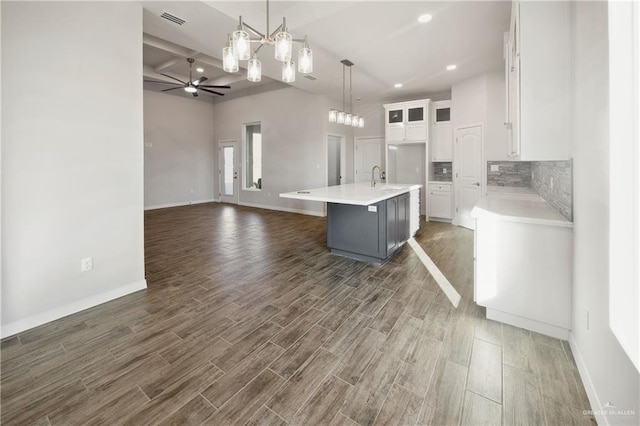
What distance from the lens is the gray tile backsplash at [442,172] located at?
6.70m

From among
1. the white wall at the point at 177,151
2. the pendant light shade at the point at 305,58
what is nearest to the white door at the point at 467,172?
the pendant light shade at the point at 305,58

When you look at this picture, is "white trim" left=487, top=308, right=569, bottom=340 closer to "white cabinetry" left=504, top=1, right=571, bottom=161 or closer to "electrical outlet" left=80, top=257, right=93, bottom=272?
"white cabinetry" left=504, top=1, right=571, bottom=161

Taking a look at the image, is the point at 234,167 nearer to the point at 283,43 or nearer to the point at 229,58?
the point at 229,58

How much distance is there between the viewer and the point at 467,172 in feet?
19.2

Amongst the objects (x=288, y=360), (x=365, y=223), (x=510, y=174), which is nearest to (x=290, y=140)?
(x=365, y=223)

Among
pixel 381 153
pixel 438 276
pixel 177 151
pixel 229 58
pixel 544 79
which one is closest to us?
pixel 544 79

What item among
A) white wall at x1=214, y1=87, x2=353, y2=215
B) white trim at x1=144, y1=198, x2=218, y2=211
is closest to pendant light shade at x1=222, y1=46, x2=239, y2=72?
white wall at x1=214, y1=87, x2=353, y2=215

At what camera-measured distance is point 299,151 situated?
25.3 ft

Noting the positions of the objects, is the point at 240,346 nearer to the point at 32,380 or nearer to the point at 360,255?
the point at 32,380

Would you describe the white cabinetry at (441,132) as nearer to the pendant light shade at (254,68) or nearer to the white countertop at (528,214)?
the white countertop at (528,214)

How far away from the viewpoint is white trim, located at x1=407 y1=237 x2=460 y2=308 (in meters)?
2.76

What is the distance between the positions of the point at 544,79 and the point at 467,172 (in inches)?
160

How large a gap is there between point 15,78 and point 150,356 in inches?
89.0

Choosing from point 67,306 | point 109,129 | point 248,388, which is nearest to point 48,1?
point 109,129
